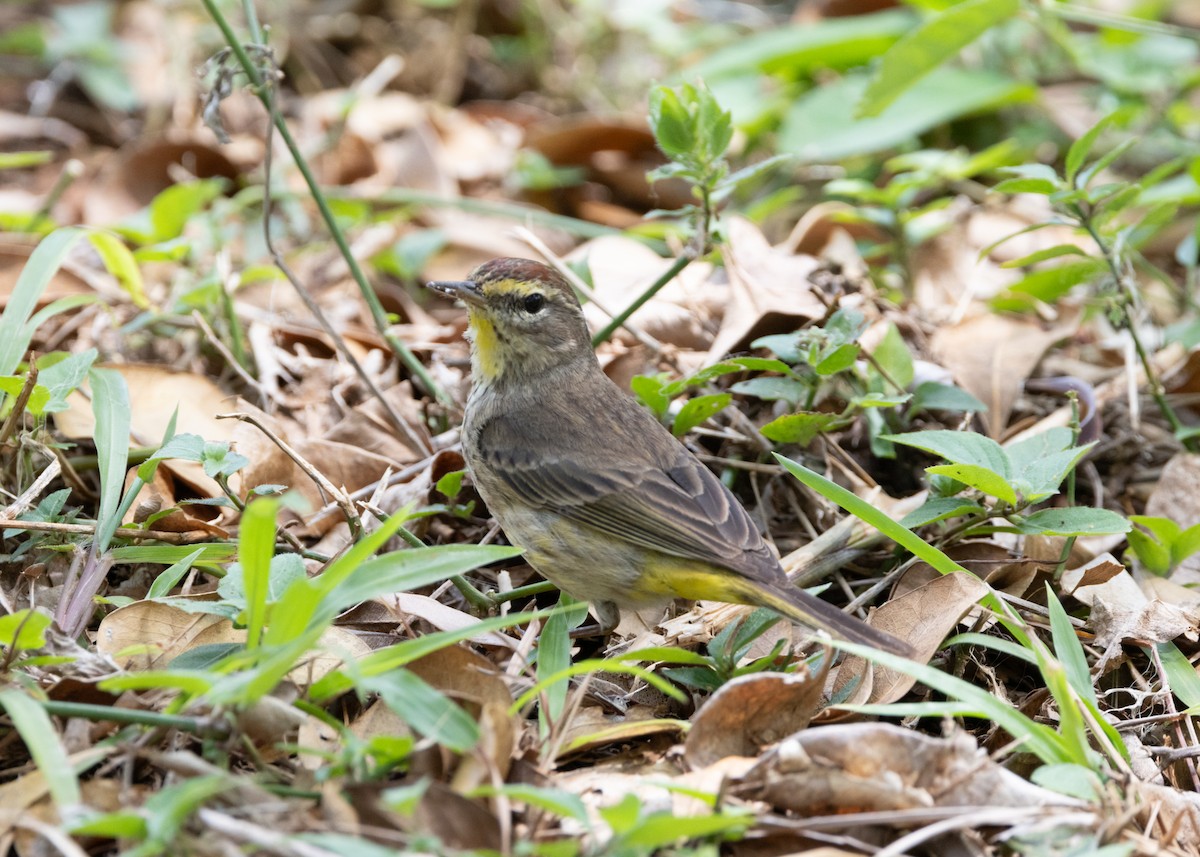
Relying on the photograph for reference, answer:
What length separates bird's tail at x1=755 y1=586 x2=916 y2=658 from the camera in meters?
3.21

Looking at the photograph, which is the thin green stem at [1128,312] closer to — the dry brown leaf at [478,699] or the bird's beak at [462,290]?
the bird's beak at [462,290]

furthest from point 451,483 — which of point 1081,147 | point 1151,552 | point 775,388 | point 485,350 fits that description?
point 1081,147

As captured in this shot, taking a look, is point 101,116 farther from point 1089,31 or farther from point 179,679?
point 1089,31

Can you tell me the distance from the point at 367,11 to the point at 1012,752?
23.7ft

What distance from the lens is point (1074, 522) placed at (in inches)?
145

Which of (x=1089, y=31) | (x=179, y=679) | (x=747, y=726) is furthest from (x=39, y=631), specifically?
Answer: (x=1089, y=31)

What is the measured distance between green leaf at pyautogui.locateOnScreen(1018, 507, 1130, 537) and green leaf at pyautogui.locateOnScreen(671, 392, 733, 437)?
3.50 feet

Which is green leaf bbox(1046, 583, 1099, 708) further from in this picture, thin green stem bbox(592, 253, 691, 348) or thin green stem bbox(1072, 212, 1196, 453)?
thin green stem bbox(592, 253, 691, 348)

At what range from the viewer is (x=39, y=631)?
2855 millimetres

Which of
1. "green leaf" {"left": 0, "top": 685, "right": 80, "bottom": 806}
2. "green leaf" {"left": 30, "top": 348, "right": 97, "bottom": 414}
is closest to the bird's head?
"green leaf" {"left": 30, "top": 348, "right": 97, "bottom": 414}

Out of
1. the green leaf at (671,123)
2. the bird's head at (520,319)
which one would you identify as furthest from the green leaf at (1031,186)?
the bird's head at (520,319)

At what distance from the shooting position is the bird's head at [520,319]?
4387 mm

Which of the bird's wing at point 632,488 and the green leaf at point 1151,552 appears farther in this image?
the green leaf at point 1151,552

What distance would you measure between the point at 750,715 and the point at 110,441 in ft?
7.00
